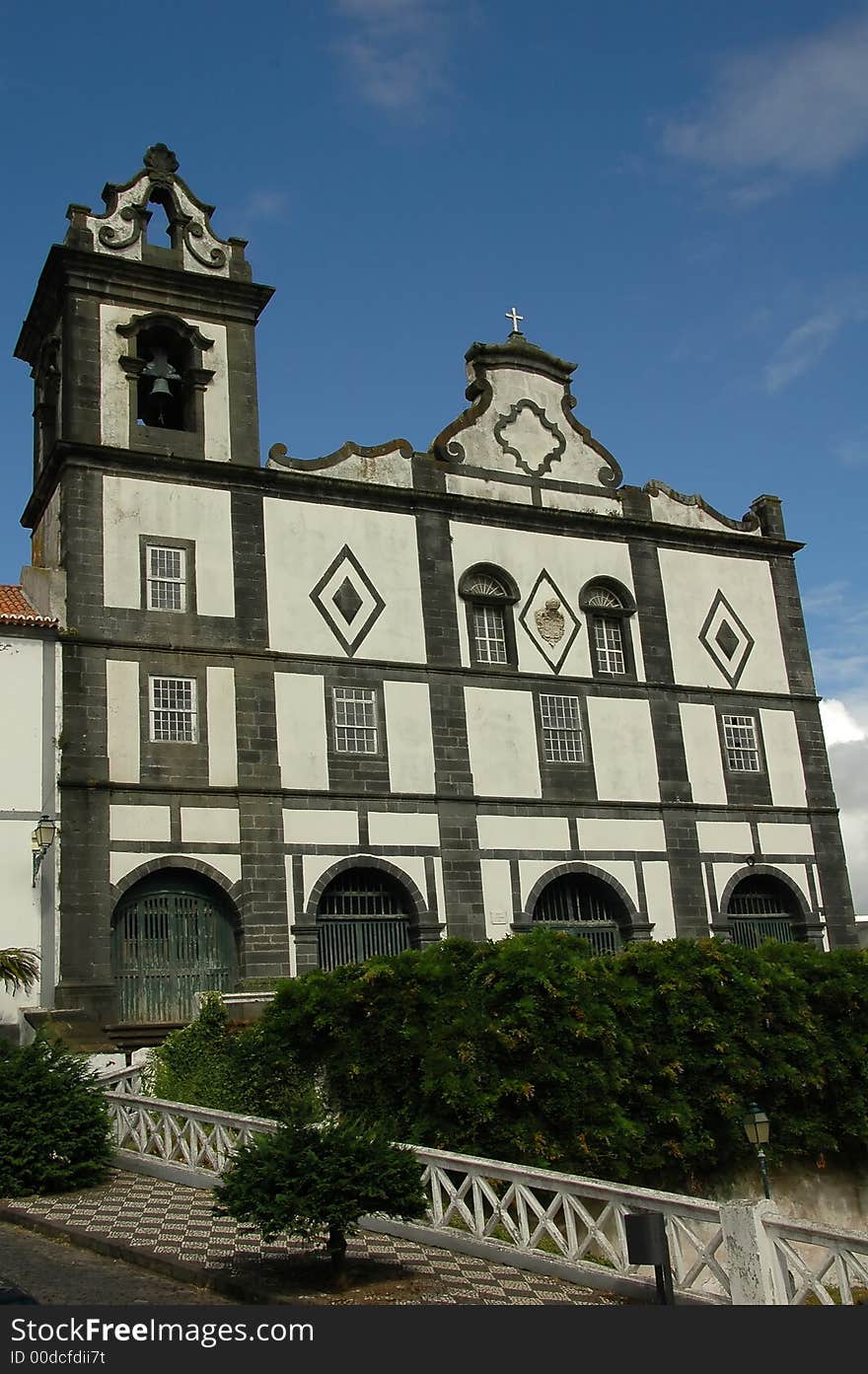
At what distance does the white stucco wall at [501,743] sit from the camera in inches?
1087

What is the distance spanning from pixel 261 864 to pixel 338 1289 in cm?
1404

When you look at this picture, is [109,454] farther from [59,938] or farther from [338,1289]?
[338,1289]

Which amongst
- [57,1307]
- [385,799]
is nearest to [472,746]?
[385,799]

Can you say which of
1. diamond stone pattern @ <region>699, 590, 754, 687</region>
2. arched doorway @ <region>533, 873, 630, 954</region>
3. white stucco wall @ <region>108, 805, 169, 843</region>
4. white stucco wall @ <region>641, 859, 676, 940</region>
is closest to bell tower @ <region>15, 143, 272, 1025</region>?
white stucco wall @ <region>108, 805, 169, 843</region>

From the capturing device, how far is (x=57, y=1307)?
7.95 metres

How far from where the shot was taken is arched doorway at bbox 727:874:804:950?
2956cm

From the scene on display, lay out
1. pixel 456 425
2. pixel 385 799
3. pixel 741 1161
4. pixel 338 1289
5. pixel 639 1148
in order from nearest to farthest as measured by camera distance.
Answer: pixel 338 1289 < pixel 639 1148 < pixel 741 1161 < pixel 385 799 < pixel 456 425

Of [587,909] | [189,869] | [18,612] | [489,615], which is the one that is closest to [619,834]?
[587,909]

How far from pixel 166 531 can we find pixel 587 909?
37.4 ft

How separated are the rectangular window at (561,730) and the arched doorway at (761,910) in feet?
15.5

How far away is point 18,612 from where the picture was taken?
79.6 feet

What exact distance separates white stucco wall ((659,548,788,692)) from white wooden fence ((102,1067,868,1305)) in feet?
53.7

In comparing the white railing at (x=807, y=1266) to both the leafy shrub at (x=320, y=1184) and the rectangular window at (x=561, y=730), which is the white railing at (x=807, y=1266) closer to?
the leafy shrub at (x=320, y=1184)

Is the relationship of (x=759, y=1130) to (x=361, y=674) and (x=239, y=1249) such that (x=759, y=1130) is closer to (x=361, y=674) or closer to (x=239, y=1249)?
(x=239, y=1249)
